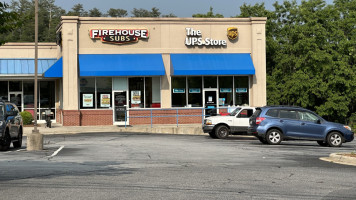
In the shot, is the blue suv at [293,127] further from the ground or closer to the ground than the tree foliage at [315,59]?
closer to the ground

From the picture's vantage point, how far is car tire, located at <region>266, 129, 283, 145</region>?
78.0ft

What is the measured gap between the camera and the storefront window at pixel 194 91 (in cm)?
3894

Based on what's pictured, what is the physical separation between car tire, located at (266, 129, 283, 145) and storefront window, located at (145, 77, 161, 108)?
15640mm

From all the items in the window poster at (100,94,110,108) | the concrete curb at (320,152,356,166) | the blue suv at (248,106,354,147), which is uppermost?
the window poster at (100,94,110,108)

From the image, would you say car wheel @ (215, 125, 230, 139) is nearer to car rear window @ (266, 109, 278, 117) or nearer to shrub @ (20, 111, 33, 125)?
car rear window @ (266, 109, 278, 117)

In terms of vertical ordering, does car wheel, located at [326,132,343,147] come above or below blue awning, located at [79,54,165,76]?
below

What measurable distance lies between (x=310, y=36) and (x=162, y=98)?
1863 centimetres

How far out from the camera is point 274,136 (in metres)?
23.8

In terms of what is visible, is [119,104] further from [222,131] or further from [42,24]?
[42,24]

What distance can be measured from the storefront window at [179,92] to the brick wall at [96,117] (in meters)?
4.47

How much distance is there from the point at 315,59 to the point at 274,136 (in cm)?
2642

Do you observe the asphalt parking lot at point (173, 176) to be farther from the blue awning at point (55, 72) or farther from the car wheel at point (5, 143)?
the blue awning at point (55, 72)

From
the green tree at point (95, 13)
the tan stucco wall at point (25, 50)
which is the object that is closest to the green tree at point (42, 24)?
the green tree at point (95, 13)

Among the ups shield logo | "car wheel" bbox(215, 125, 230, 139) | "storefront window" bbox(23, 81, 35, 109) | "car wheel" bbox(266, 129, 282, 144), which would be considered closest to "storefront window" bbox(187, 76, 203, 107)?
the ups shield logo
